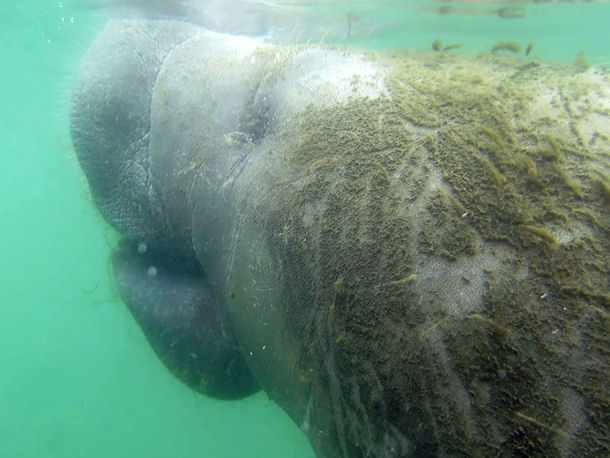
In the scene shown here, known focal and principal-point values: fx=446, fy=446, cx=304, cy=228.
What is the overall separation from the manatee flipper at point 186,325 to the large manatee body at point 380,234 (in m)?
0.02

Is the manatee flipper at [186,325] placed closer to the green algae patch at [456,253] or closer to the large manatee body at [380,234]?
the large manatee body at [380,234]

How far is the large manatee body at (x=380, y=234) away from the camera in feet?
4.78

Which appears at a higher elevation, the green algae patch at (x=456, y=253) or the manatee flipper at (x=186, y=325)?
the green algae patch at (x=456, y=253)

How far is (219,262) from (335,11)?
10940 mm

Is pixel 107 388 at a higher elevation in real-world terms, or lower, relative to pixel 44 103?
lower

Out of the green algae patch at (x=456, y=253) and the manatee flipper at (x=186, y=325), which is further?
the manatee flipper at (x=186, y=325)

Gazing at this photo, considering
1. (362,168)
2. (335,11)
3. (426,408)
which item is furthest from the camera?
(335,11)

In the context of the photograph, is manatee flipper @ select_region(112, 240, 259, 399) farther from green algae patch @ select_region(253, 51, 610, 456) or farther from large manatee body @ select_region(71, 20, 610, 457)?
green algae patch @ select_region(253, 51, 610, 456)

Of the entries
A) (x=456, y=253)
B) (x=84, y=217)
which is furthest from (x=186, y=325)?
(x=84, y=217)

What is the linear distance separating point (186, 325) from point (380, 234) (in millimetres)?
1708

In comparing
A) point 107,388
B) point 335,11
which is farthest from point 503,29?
point 107,388

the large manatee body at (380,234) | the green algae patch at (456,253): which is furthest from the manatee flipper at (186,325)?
the green algae patch at (456,253)

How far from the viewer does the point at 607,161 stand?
63.5 inches

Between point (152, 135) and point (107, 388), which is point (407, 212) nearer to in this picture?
point (152, 135)
